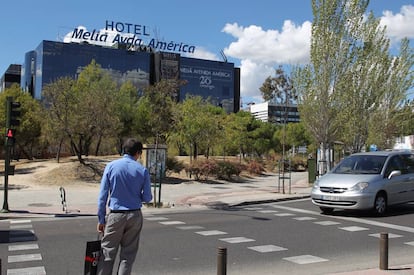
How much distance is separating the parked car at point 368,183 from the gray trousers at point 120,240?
8.87 metres

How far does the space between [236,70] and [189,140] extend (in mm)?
105146

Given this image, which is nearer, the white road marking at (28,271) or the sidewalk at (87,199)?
the white road marking at (28,271)

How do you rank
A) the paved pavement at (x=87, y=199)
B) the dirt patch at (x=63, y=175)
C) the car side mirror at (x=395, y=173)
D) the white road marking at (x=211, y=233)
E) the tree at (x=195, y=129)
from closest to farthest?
the white road marking at (x=211, y=233)
the car side mirror at (x=395, y=173)
the paved pavement at (x=87, y=199)
the dirt patch at (x=63, y=175)
the tree at (x=195, y=129)

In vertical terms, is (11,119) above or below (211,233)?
above

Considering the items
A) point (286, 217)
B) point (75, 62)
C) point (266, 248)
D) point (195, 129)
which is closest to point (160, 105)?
point (286, 217)

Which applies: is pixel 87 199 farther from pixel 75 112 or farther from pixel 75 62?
pixel 75 62

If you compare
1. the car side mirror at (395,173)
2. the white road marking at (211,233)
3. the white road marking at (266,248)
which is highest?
the car side mirror at (395,173)

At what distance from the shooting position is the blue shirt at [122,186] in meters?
5.47

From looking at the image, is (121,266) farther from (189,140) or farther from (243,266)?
(189,140)

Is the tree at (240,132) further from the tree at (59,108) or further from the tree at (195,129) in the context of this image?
the tree at (59,108)

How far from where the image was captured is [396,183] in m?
14.1

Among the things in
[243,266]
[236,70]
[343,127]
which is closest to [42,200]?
[243,266]

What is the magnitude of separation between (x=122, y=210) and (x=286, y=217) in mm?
8956

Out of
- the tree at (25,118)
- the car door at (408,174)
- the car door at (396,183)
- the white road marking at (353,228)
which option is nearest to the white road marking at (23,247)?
the white road marking at (353,228)
